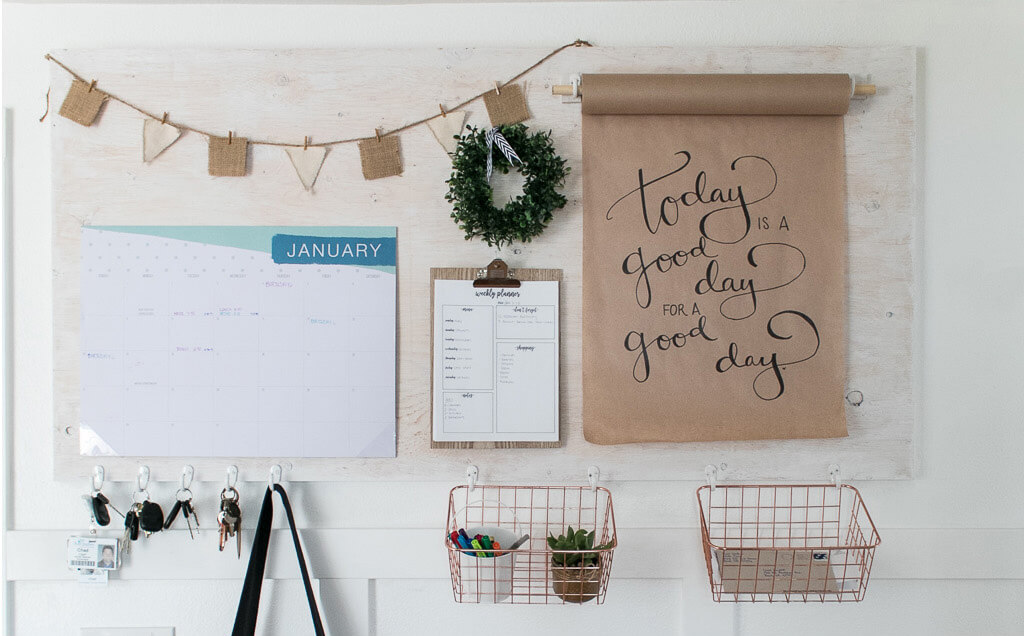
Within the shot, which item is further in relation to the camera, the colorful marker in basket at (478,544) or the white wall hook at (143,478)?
the white wall hook at (143,478)

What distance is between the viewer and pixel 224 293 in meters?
1.28

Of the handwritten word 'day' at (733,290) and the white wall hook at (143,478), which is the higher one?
the handwritten word 'day' at (733,290)

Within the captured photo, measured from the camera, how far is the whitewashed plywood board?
1.28 m

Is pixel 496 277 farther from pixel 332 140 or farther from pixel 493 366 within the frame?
pixel 332 140

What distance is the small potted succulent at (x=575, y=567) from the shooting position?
1.13m

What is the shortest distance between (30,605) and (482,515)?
2.93 ft


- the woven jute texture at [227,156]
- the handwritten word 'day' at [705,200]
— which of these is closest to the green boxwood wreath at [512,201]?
the handwritten word 'day' at [705,200]

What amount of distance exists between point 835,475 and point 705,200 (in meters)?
0.57

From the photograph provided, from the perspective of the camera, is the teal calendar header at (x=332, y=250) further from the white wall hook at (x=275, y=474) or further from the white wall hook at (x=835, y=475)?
the white wall hook at (x=835, y=475)

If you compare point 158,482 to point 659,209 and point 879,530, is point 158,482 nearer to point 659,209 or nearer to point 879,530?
point 659,209

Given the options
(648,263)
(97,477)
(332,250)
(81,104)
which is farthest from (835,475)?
(81,104)

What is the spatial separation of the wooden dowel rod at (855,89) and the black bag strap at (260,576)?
90 cm

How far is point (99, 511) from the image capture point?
48.6 inches

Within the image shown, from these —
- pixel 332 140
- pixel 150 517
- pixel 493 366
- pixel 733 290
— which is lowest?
pixel 150 517
